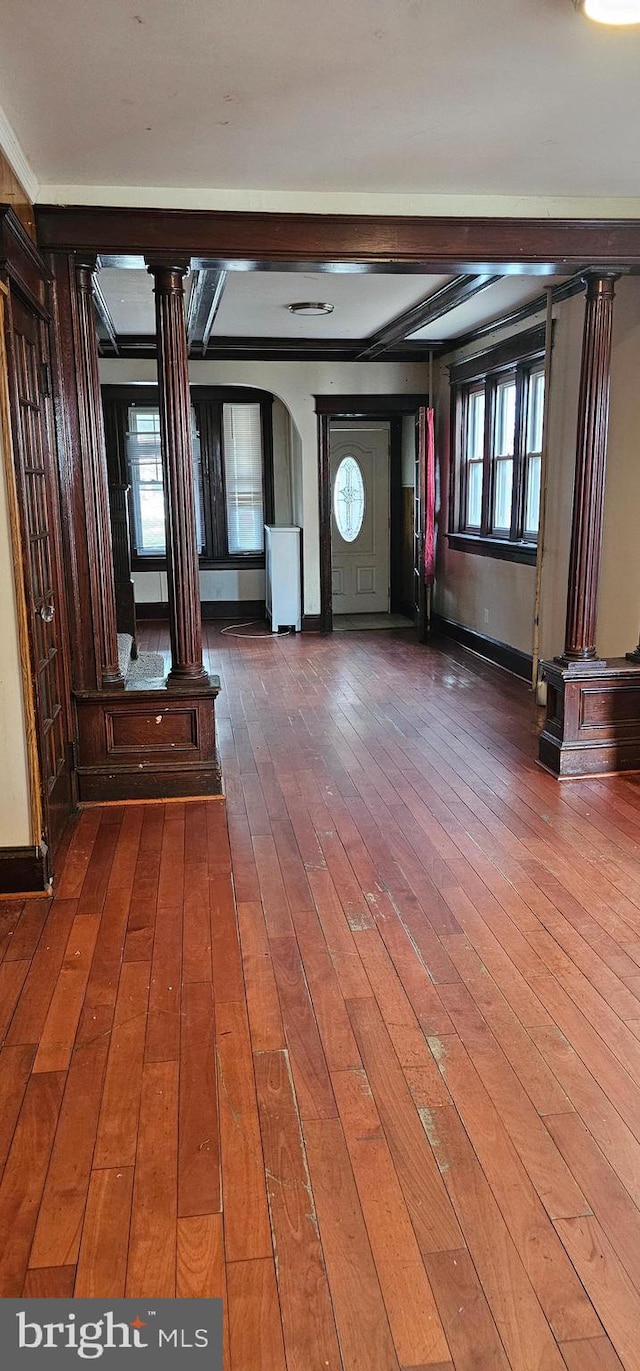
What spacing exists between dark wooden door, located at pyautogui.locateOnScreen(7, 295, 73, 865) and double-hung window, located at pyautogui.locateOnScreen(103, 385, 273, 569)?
5606mm

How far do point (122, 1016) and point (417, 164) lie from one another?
327 centimetres

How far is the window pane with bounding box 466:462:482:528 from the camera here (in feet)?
26.7

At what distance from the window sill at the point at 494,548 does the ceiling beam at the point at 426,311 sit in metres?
1.74

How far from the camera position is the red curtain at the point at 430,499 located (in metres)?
8.20

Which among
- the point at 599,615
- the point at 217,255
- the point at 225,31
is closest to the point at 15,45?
the point at 225,31

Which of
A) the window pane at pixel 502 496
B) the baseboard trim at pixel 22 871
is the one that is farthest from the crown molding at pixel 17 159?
the window pane at pixel 502 496

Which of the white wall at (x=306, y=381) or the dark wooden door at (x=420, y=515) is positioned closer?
the dark wooden door at (x=420, y=515)

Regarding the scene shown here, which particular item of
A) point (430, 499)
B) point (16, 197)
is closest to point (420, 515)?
point (430, 499)

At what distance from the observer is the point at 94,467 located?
4.15 metres

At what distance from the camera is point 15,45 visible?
2.60 meters

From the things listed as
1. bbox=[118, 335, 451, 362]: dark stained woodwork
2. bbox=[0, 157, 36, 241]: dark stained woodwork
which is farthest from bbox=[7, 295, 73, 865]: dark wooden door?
bbox=[118, 335, 451, 362]: dark stained woodwork

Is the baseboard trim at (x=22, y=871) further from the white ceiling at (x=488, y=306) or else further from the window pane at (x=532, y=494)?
the window pane at (x=532, y=494)

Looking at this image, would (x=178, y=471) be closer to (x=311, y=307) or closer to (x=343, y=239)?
(x=343, y=239)

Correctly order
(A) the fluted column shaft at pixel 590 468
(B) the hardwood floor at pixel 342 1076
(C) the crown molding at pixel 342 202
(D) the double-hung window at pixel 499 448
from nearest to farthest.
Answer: (B) the hardwood floor at pixel 342 1076 < (C) the crown molding at pixel 342 202 < (A) the fluted column shaft at pixel 590 468 < (D) the double-hung window at pixel 499 448
